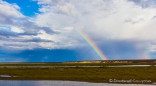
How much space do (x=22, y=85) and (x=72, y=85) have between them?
7179mm

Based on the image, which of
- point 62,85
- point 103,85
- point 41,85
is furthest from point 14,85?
point 103,85

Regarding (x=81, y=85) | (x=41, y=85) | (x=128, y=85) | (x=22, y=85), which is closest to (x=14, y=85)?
(x=22, y=85)

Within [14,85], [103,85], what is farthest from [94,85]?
[14,85]

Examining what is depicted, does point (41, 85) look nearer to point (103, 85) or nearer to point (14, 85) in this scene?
point (14, 85)

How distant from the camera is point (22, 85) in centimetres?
3309

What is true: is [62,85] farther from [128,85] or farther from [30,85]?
[128,85]

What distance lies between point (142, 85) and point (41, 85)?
47.2 feet

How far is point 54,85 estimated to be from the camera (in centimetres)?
3262

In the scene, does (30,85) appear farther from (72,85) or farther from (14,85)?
(72,85)

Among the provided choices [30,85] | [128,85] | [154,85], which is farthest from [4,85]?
[154,85]

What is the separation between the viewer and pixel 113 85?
33.2 metres

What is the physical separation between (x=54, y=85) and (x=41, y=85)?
1.87 m

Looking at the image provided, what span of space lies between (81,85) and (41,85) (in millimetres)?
5671

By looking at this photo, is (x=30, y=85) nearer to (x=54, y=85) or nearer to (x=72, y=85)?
(x=54, y=85)
